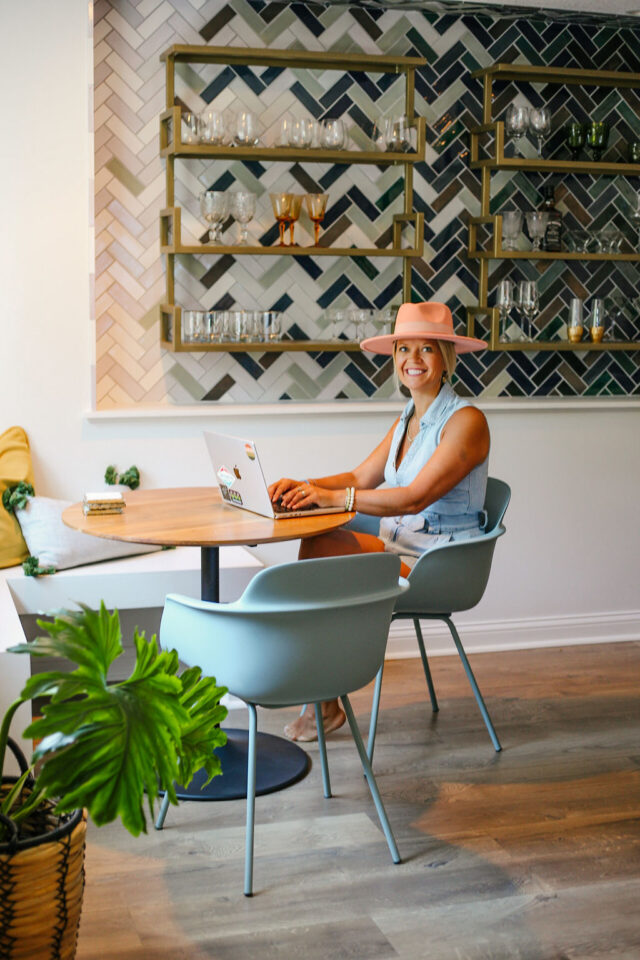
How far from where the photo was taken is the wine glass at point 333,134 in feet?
14.2

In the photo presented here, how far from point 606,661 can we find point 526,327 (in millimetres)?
1493

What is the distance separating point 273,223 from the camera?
4531 millimetres

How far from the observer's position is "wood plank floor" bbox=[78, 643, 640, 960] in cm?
249

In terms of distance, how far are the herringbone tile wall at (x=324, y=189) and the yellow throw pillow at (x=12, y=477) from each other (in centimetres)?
43

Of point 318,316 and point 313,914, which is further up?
point 318,316

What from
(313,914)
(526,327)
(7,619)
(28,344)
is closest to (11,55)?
(28,344)

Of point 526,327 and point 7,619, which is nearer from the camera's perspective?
point 7,619

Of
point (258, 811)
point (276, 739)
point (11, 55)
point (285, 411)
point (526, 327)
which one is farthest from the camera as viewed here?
point (526, 327)

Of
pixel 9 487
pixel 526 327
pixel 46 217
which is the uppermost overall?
pixel 46 217

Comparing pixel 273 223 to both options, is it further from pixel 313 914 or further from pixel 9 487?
pixel 313 914

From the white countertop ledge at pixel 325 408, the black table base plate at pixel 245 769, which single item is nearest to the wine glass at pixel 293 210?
the white countertop ledge at pixel 325 408

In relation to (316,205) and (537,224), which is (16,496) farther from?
(537,224)

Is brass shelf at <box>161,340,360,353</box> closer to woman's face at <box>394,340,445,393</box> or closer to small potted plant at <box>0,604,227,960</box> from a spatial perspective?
woman's face at <box>394,340,445,393</box>

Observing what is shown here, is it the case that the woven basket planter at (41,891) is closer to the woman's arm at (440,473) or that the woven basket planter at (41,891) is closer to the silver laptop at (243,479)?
the silver laptop at (243,479)
